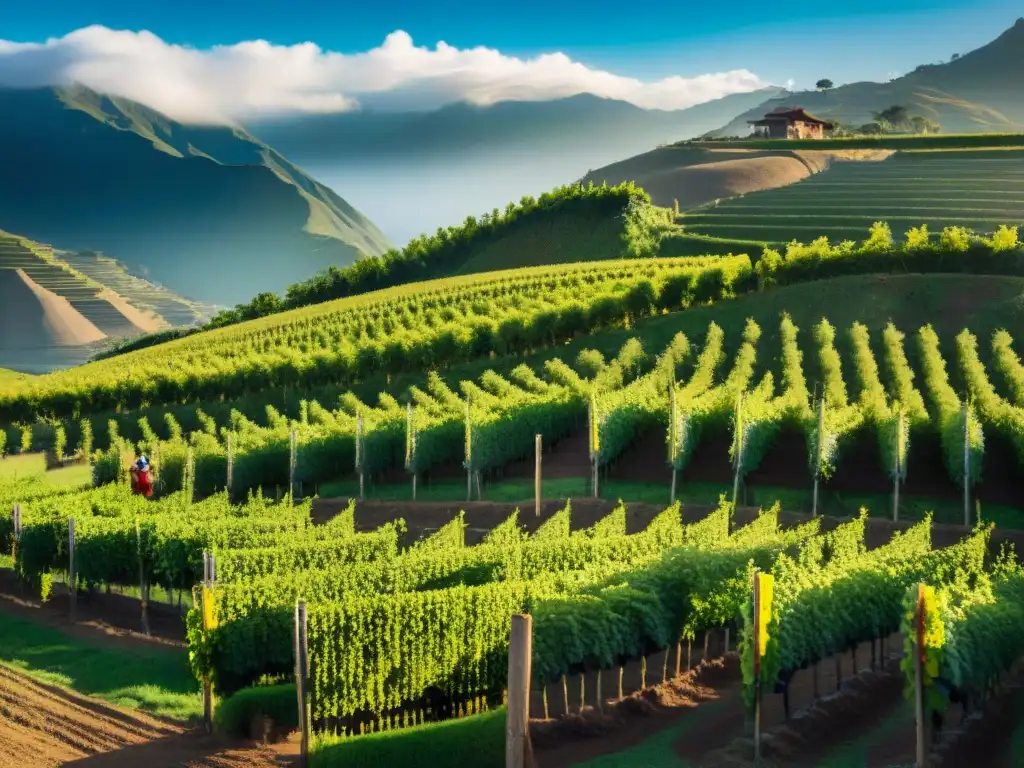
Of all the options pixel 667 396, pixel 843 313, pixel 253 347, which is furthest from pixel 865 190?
pixel 667 396

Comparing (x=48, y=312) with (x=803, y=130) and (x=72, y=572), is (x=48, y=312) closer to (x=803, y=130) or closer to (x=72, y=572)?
(x=803, y=130)

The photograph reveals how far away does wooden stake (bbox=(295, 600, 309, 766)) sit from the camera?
17.5 metres

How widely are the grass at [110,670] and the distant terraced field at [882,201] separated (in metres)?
62.0

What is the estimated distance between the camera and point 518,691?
1530cm

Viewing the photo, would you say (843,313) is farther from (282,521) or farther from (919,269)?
(282,521)

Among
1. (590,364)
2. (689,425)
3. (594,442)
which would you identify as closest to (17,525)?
(594,442)

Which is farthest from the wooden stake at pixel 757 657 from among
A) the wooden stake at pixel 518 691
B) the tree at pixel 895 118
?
the tree at pixel 895 118

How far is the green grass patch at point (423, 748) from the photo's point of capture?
16953mm

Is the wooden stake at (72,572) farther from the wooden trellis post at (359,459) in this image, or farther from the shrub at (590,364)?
the shrub at (590,364)

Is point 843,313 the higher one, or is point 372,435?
Result: point 843,313

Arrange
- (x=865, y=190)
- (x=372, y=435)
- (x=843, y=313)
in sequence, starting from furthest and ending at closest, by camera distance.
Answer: (x=865, y=190) < (x=843, y=313) < (x=372, y=435)

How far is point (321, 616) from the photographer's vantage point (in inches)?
715

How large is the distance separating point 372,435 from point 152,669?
17471mm

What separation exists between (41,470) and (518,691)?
37974 millimetres
